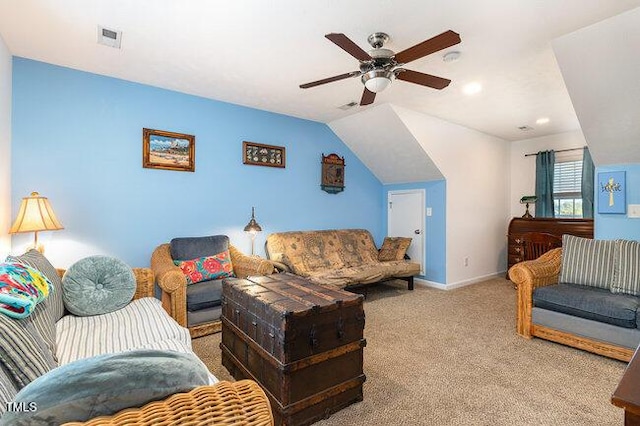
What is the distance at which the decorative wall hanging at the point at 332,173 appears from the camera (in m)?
4.91

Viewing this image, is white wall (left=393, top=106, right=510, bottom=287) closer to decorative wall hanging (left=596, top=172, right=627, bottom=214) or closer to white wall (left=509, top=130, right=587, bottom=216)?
white wall (left=509, top=130, right=587, bottom=216)

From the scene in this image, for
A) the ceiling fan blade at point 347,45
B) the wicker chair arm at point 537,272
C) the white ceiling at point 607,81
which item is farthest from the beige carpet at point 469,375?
the ceiling fan blade at point 347,45

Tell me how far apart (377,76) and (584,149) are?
468 cm

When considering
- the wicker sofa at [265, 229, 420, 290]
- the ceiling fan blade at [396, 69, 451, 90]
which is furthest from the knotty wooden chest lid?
the ceiling fan blade at [396, 69, 451, 90]

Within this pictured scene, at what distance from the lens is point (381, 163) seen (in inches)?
206

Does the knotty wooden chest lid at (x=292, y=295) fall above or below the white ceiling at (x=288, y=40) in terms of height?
below

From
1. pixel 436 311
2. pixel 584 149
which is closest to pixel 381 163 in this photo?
pixel 436 311

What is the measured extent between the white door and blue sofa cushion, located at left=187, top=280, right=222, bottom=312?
332 centimetres

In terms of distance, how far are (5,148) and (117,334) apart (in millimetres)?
2055

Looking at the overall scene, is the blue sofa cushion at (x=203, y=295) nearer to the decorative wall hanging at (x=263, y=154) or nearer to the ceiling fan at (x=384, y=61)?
the decorative wall hanging at (x=263, y=154)

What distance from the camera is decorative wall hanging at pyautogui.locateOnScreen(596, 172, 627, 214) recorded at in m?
3.28

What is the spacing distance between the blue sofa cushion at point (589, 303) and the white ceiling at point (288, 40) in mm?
2084

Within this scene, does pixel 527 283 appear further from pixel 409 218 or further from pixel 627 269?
pixel 409 218

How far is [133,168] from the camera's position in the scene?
3396mm
